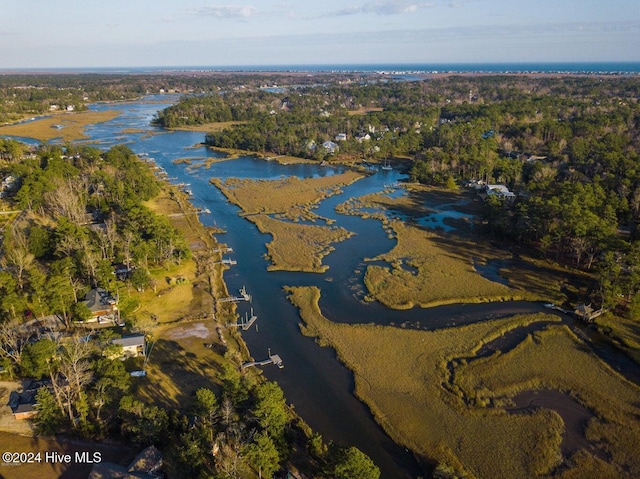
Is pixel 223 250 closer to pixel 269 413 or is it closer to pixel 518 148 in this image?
pixel 269 413

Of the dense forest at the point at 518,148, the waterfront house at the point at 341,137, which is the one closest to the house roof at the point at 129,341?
the dense forest at the point at 518,148

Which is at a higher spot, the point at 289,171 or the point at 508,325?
the point at 289,171

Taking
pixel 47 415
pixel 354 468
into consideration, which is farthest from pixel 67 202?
pixel 354 468

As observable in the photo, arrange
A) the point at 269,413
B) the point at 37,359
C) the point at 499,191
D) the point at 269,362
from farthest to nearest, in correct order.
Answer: the point at 499,191
the point at 269,362
the point at 37,359
the point at 269,413

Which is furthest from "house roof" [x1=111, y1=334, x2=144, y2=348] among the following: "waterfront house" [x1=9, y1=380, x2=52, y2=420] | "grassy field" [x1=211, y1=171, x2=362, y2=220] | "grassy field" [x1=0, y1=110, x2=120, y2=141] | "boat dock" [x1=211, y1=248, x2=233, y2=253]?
"grassy field" [x1=0, y1=110, x2=120, y2=141]

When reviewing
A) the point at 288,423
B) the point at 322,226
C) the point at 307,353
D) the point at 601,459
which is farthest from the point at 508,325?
the point at 322,226

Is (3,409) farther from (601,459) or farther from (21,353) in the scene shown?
(601,459)
